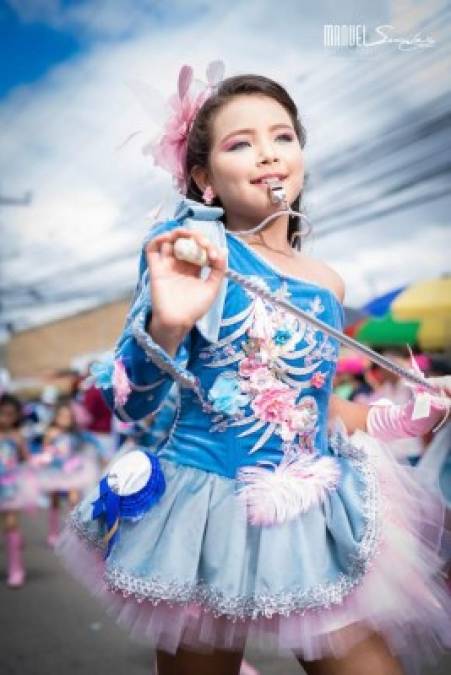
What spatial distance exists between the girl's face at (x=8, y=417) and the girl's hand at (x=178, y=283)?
577cm

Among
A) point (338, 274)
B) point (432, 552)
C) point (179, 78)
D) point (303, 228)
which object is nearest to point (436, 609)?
point (432, 552)

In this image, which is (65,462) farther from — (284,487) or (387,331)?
(284,487)

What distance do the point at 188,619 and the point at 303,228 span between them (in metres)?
0.97

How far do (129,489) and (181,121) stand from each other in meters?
0.95

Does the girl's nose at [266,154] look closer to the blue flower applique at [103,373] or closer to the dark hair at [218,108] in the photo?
the dark hair at [218,108]

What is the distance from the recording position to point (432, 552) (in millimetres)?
1696

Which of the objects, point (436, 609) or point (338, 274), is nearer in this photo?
point (436, 609)

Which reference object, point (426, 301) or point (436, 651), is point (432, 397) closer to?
point (436, 651)

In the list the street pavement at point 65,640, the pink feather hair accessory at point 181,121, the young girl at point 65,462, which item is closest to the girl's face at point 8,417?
the young girl at point 65,462

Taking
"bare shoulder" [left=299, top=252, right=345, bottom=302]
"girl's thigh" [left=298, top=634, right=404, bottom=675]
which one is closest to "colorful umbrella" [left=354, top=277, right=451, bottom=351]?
"bare shoulder" [left=299, top=252, right=345, bottom=302]

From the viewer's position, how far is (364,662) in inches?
59.6

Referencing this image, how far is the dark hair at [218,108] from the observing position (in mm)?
1846

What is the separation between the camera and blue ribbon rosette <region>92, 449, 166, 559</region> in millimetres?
1553

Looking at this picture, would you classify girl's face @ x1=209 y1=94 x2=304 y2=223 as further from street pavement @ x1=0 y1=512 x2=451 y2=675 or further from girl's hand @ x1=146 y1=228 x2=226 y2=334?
street pavement @ x1=0 y1=512 x2=451 y2=675
